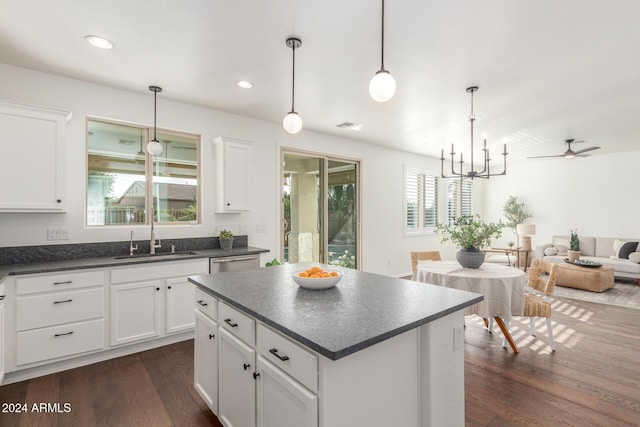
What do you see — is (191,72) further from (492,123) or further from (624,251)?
(624,251)

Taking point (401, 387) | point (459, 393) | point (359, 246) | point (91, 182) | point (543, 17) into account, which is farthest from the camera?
point (359, 246)

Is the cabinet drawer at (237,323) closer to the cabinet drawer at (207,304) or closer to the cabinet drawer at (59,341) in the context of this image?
the cabinet drawer at (207,304)

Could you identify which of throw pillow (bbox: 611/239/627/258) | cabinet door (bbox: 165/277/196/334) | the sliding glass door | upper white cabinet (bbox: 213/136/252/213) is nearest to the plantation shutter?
the sliding glass door

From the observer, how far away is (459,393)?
1.68m

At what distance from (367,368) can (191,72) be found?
2979 mm

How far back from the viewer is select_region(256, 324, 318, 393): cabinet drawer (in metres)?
1.20

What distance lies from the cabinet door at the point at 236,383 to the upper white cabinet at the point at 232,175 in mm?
2258

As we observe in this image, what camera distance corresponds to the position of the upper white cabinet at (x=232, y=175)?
12.8 ft

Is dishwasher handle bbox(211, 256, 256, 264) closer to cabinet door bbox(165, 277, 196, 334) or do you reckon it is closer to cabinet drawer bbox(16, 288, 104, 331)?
cabinet door bbox(165, 277, 196, 334)

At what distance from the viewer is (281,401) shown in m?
1.37

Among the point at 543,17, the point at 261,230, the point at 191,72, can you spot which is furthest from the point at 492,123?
the point at 191,72

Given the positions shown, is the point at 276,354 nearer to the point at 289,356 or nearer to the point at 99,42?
the point at 289,356

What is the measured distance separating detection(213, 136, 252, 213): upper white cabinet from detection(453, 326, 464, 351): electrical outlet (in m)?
2.99

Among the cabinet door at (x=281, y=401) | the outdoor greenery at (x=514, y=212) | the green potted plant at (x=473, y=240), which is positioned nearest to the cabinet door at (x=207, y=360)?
the cabinet door at (x=281, y=401)
